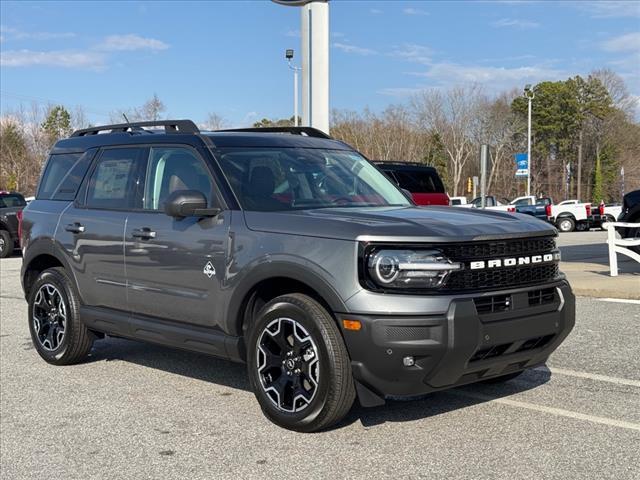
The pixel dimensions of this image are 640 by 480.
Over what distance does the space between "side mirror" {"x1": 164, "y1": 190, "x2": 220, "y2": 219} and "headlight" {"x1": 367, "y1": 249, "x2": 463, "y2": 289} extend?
1.43 meters

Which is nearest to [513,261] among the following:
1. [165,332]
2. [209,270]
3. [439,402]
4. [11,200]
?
[439,402]

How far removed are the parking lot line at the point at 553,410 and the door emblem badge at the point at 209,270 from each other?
1962mm

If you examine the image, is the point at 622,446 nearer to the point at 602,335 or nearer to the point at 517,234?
the point at 517,234

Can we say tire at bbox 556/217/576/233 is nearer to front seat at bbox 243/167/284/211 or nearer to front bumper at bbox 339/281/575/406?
front seat at bbox 243/167/284/211

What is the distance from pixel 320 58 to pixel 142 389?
474 inches

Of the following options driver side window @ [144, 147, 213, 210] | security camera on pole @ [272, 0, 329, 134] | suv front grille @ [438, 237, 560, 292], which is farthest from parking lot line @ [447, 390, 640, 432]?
security camera on pole @ [272, 0, 329, 134]

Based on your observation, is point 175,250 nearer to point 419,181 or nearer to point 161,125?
point 161,125

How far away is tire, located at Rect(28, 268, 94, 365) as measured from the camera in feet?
21.2

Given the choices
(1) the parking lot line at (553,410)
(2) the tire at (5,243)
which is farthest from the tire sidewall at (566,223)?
(1) the parking lot line at (553,410)

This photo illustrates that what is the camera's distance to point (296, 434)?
4609mm

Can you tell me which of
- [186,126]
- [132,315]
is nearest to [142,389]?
[132,315]

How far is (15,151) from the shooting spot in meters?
61.6

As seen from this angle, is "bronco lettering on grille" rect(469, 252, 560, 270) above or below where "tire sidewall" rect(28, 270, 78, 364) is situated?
above

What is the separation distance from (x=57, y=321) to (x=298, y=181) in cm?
277
